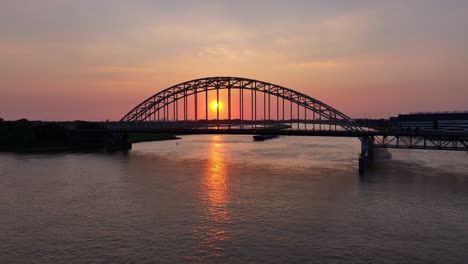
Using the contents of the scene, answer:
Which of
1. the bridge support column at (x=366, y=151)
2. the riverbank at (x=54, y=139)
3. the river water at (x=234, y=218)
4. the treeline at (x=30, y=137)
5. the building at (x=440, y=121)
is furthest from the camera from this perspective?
the building at (x=440, y=121)

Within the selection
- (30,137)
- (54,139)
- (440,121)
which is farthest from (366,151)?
(440,121)

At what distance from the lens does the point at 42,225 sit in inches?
935

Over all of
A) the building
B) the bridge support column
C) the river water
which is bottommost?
the river water

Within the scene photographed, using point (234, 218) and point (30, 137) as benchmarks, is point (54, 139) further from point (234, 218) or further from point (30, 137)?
point (234, 218)

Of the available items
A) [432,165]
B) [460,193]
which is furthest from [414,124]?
[460,193]

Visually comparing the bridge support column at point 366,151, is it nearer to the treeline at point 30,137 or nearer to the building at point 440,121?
the treeline at point 30,137

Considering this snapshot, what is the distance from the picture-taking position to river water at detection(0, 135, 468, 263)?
19.1 m

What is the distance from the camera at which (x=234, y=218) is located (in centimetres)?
2536

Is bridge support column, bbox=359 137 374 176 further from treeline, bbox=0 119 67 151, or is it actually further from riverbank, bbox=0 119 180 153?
treeline, bbox=0 119 67 151

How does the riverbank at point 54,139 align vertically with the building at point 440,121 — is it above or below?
Result: below

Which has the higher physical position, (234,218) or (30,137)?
(30,137)

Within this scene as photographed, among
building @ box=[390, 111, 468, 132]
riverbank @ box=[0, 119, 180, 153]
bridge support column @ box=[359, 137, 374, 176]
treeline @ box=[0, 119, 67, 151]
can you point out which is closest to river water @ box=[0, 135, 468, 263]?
bridge support column @ box=[359, 137, 374, 176]

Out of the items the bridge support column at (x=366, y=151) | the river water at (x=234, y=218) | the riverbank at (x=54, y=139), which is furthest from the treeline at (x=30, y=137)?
the bridge support column at (x=366, y=151)

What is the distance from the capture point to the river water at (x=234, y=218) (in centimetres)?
1909
